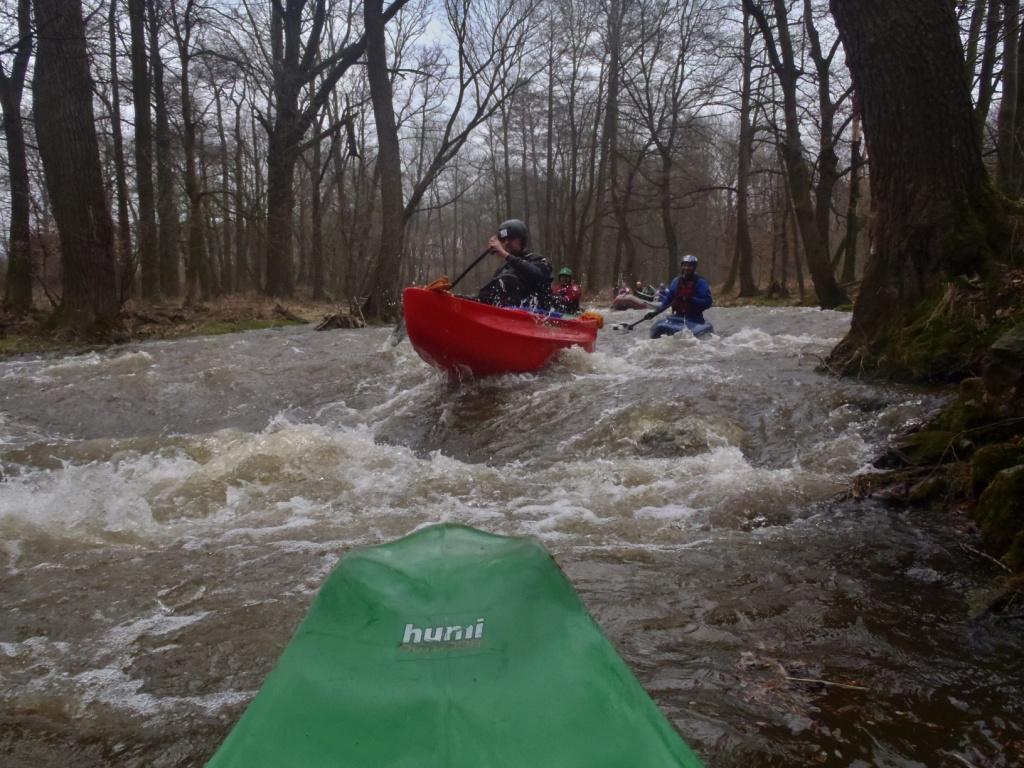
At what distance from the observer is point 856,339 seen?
689 cm

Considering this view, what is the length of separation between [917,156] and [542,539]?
15.8 ft

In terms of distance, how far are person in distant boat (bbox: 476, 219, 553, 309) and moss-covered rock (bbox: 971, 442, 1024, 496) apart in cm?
554

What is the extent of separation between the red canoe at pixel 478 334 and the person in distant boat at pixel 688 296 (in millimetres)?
3288

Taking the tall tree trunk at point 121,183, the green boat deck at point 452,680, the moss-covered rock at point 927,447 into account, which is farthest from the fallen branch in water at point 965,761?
the tall tree trunk at point 121,183

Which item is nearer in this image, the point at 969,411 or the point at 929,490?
the point at 929,490

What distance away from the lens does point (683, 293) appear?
11180mm

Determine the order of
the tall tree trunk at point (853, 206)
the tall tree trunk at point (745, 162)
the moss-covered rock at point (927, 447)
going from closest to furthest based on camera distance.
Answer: the moss-covered rock at point (927, 447)
the tall tree trunk at point (853, 206)
the tall tree trunk at point (745, 162)

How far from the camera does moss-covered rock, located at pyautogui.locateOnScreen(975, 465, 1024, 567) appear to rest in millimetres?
3135

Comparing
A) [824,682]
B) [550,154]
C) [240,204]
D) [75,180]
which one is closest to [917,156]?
[824,682]

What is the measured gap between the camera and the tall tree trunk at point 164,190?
17.2 m

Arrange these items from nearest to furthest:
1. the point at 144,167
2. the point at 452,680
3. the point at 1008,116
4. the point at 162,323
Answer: the point at 452,680, the point at 1008,116, the point at 162,323, the point at 144,167

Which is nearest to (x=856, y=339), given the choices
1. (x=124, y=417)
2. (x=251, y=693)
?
(x=251, y=693)

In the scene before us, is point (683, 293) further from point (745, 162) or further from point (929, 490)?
point (745, 162)

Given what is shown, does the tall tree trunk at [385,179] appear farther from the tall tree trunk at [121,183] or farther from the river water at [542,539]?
the river water at [542,539]
